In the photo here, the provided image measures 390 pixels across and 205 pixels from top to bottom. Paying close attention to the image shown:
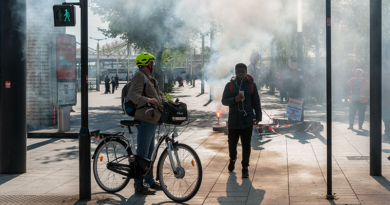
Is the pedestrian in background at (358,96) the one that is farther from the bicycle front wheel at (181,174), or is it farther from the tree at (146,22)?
the tree at (146,22)

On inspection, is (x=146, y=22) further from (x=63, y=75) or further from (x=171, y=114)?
(x=171, y=114)

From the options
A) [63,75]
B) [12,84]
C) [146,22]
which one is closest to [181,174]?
[12,84]

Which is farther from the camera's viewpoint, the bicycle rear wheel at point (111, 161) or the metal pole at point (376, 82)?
the metal pole at point (376, 82)

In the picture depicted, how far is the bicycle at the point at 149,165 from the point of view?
178 inches

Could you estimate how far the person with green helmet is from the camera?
4.64 m

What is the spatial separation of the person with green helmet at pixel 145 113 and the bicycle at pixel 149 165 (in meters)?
0.10

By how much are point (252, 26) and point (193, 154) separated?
1129 cm

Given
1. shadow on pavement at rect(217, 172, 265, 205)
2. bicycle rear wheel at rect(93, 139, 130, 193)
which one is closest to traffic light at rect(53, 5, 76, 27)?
bicycle rear wheel at rect(93, 139, 130, 193)

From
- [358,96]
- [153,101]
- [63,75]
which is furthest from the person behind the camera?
[358,96]

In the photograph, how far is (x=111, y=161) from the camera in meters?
4.92

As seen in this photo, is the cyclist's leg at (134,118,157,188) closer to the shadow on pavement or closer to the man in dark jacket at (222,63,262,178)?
the shadow on pavement

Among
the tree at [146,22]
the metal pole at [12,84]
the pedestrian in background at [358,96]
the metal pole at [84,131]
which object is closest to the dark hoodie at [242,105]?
the metal pole at [84,131]

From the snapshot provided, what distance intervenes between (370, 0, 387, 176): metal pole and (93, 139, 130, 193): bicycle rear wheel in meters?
2.92

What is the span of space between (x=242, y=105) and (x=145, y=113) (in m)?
1.65
